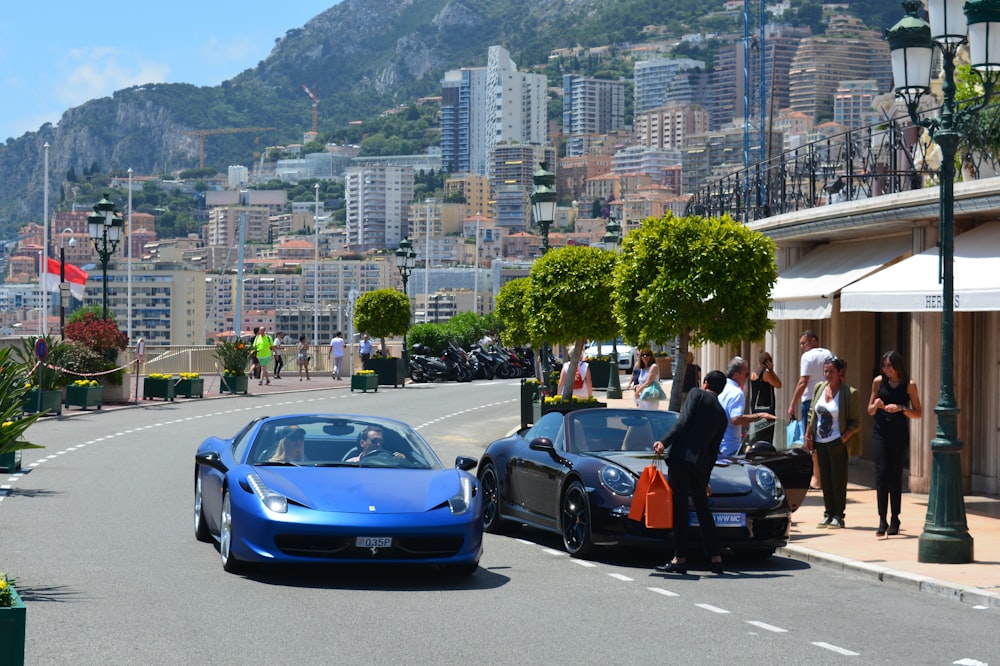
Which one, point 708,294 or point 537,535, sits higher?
point 708,294

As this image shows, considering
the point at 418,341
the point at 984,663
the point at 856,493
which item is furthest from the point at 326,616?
the point at 418,341

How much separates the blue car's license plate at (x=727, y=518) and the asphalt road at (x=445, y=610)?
393 mm

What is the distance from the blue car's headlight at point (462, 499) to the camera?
1111cm

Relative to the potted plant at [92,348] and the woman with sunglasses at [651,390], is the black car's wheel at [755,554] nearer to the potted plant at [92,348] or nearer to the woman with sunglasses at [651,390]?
the woman with sunglasses at [651,390]

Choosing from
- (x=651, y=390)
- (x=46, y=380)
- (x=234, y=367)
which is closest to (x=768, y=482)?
(x=651, y=390)

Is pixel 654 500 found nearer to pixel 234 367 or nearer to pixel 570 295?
pixel 570 295

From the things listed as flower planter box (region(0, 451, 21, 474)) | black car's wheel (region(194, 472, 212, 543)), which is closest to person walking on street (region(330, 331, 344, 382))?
flower planter box (region(0, 451, 21, 474))

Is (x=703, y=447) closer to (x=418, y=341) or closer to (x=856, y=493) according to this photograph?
(x=856, y=493)

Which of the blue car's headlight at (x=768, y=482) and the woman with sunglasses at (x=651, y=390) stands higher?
the woman with sunglasses at (x=651, y=390)

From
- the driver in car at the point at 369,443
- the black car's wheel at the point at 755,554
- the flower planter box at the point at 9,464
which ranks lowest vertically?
the black car's wheel at the point at 755,554

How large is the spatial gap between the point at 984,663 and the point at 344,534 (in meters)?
4.43

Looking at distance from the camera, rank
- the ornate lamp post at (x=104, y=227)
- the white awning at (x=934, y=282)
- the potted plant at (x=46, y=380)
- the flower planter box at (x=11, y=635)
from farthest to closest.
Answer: the ornate lamp post at (x=104, y=227) < the potted plant at (x=46, y=380) < the white awning at (x=934, y=282) < the flower planter box at (x=11, y=635)

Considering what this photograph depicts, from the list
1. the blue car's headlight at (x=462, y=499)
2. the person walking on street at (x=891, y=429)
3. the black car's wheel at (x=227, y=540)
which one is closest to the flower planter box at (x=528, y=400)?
the person walking on street at (x=891, y=429)

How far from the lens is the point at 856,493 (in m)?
18.6
